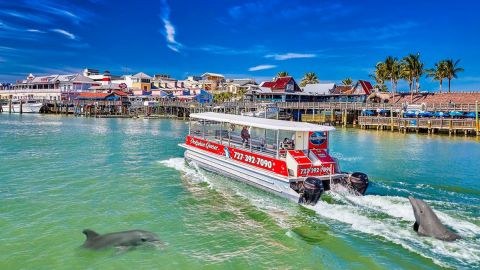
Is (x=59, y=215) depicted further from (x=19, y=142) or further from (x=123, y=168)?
(x=19, y=142)

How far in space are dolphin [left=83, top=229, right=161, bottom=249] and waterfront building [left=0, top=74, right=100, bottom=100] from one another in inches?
4624

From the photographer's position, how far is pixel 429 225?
1198 centimetres

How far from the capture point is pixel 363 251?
11.3 meters

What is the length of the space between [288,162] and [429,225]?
20.4 ft

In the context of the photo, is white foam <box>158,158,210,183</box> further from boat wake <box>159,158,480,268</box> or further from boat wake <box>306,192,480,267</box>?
boat wake <box>306,192,480,267</box>

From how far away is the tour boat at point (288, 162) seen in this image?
16.1m

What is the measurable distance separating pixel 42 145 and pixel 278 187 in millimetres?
26678

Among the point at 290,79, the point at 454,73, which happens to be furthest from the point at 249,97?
the point at 454,73

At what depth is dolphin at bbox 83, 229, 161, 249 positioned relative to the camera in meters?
11.2

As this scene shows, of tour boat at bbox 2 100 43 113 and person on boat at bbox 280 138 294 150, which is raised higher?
tour boat at bbox 2 100 43 113

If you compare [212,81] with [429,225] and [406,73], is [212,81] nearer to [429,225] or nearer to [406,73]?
[406,73]

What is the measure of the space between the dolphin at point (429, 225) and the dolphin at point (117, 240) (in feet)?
27.6

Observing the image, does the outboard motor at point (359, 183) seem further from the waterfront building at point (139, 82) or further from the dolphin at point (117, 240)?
the waterfront building at point (139, 82)

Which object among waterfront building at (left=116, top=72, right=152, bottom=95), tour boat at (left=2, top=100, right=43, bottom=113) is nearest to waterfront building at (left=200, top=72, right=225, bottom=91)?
waterfront building at (left=116, top=72, right=152, bottom=95)
